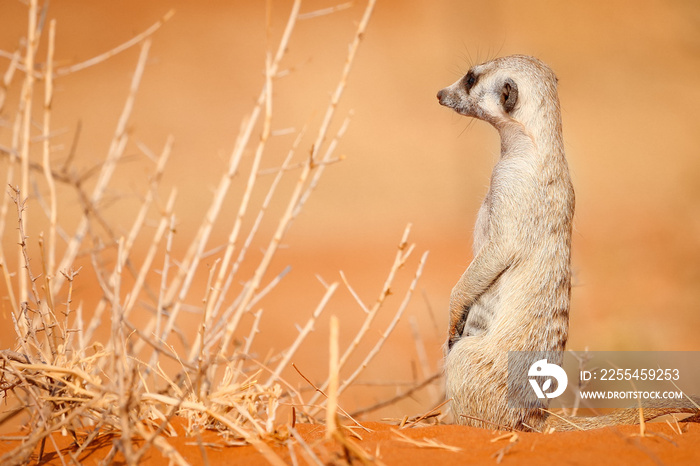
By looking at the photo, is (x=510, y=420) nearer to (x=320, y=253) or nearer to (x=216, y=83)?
(x=320, y=253)

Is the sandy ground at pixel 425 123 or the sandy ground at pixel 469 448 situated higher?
the sandy ground at pixel 425 123

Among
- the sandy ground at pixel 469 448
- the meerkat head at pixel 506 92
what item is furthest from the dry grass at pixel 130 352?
the meerkat head at pixel 506 92

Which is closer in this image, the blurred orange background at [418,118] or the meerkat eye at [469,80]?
the meerkat eye at [469,80]

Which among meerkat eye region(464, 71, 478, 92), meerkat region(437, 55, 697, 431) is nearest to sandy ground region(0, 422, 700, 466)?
meerkat region(437, 55, 697, 431)

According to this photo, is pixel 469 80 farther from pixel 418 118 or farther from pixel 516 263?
pixel 418 118

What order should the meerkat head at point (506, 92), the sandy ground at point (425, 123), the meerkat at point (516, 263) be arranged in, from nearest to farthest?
the meerkat at point (516, 263) → the meerkat head at point (506, 92) → the sandy ground at point (425, 123)

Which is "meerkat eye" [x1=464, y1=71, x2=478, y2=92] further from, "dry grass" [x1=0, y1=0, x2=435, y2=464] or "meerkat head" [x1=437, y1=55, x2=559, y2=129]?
"dry grass" [x1=0, y1=0, x2=435, y2=464]

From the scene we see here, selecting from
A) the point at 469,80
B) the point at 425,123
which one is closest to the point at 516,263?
the point at 469,80

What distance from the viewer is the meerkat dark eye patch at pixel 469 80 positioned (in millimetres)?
2684

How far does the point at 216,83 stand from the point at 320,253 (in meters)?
3.98

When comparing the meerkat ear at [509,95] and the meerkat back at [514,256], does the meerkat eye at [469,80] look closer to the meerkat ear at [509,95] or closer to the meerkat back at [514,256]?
the meerkat back at [514,256]

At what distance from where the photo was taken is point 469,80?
2.70 meters

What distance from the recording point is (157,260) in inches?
316

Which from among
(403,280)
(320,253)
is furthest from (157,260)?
(403,280)
